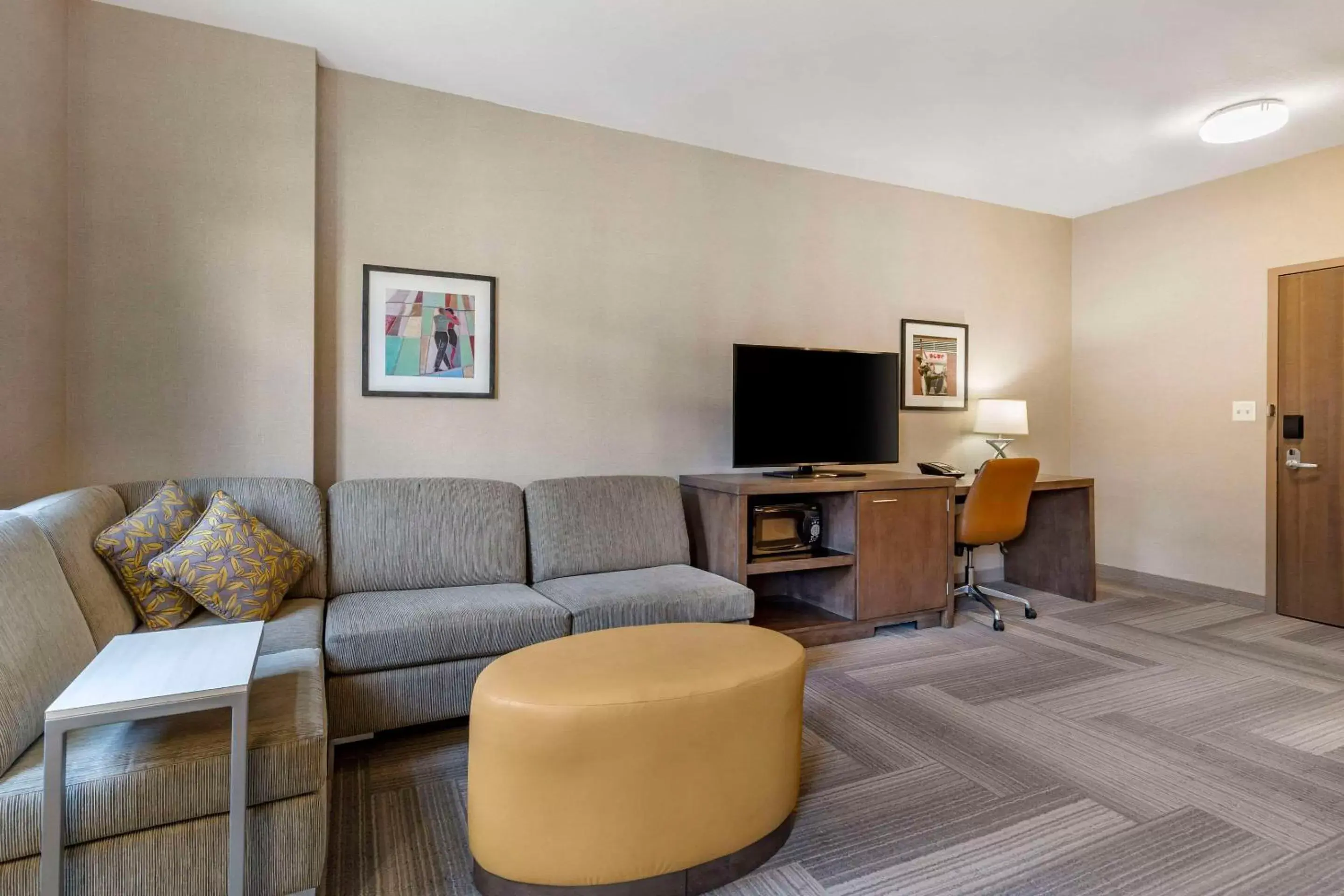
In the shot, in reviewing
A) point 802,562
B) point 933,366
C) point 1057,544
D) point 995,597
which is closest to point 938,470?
point 933,366

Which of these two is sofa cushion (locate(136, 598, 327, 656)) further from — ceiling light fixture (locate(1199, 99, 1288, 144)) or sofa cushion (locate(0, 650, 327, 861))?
ceiling light fixture (locate(1199, 99, 1288, 144))

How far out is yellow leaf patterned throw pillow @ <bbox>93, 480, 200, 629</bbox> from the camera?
2086 millimetres

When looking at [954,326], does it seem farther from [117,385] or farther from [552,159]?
[117,385]

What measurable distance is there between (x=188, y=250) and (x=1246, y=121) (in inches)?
182

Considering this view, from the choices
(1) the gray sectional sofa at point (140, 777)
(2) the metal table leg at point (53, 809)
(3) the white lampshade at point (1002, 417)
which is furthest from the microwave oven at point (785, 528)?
(2) the metal table leg at point (53, 809)

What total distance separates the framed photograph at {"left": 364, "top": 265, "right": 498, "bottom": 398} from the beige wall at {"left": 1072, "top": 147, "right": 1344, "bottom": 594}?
414 cm

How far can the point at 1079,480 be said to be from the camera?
4168 mm

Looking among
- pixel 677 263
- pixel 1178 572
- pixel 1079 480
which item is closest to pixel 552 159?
pixel 677 263

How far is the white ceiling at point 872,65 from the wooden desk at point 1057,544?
1.92 m

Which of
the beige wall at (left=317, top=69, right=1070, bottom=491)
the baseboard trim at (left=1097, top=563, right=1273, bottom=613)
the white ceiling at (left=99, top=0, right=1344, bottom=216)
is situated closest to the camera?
the white ceiling at (left=99, top=0, right=1344, bottom=216)

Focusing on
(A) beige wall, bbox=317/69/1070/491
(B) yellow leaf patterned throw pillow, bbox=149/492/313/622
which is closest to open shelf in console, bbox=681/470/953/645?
(A) beige wall, bbox=317/69/1070/491

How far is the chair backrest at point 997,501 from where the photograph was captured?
3.67 m

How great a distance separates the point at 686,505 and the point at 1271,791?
7.88ft

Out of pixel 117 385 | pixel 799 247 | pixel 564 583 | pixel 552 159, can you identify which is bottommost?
pixel 564 583
